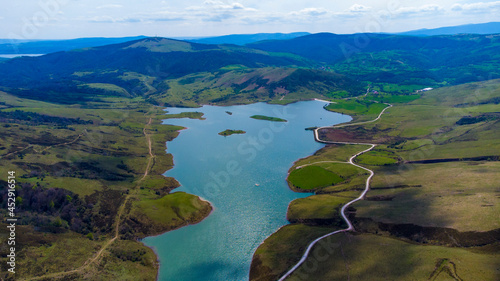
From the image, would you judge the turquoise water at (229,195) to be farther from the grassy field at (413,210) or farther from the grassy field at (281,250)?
the grassy field at (413,210)

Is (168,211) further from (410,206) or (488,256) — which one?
(488,256)

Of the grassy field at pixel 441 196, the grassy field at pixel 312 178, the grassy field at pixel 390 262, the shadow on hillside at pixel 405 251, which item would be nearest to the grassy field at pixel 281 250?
the shadow on hillside at pixel 405 251

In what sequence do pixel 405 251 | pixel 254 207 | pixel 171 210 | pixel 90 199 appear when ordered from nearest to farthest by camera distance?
pixel 405 251, pixel 171 210, pixel 254 207, pixel 90 199

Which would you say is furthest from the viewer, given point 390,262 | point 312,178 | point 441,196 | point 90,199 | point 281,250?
point 312,178

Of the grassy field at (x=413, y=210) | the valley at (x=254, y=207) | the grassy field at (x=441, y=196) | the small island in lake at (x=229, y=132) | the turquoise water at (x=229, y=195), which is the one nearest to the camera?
the grassy field at (x=413, y=210)

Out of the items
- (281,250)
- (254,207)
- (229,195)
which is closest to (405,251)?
(281,250)

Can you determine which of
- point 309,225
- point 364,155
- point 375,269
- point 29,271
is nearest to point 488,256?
point 375,269

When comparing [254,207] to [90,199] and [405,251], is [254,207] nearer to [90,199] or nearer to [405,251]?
[405,251]

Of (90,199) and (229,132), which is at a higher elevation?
(229,132)

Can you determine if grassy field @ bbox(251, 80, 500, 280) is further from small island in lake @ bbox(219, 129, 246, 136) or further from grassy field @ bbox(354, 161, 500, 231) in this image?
small island in lake @ bbox(219, 129, 246, 136)
